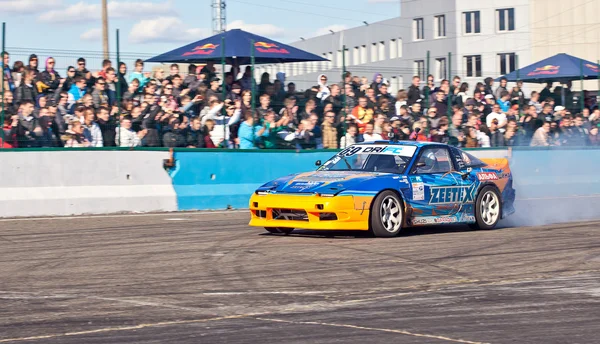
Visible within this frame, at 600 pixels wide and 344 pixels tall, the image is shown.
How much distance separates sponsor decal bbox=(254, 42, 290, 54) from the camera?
731 inches

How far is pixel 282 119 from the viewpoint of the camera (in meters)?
18.2

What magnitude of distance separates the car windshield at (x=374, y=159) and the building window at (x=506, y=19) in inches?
2166

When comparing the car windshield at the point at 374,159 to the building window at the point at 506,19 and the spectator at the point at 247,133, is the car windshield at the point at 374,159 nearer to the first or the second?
the spectator at the point at 247,133

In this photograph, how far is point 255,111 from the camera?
58.5 ft

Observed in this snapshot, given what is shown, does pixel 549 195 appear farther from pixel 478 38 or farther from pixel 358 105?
pixel 478 38

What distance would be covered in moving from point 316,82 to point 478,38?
49.7 m

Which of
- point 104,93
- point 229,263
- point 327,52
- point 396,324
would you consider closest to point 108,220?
point 104,93

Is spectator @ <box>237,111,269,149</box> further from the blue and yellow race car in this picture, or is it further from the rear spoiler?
the rear spoiler

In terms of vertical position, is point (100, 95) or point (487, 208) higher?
point (100, 95)

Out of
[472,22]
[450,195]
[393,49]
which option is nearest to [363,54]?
[393,49]

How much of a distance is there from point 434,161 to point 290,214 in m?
2.47

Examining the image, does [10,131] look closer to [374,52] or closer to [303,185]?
[303,185]

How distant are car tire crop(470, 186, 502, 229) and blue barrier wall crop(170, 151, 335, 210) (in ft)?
17.8

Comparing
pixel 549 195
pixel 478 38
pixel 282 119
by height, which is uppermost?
pixel 478 38
